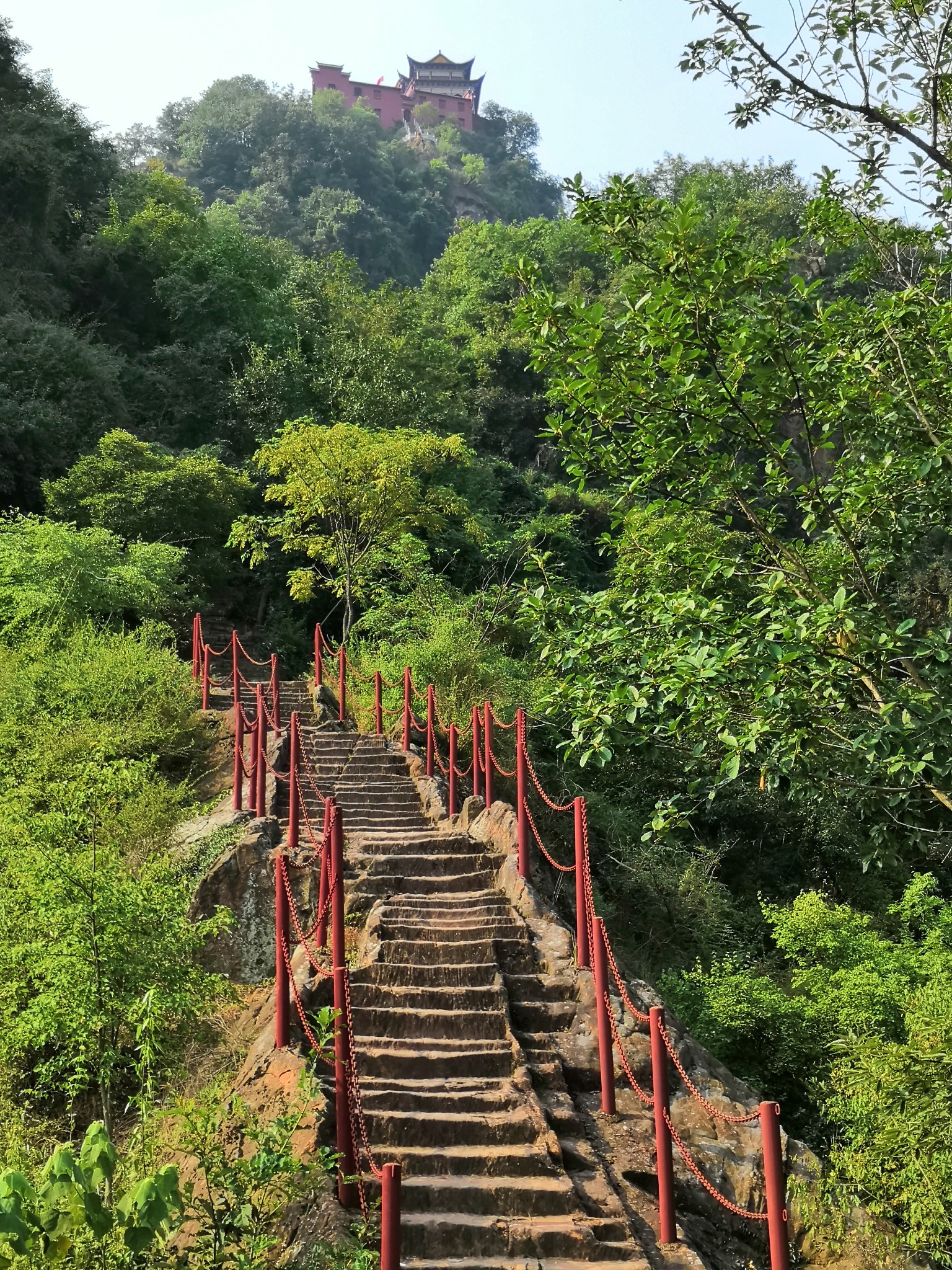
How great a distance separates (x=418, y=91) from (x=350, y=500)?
88165mm

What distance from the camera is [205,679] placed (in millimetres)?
13602

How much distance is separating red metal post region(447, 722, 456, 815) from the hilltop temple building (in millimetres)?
85899

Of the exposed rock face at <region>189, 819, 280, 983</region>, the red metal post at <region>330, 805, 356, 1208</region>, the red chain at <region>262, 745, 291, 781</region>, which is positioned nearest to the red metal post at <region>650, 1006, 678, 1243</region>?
the red metal post at <region>330, 805, 356, 1208</region>

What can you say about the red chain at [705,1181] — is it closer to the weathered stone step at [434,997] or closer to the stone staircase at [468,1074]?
the stone staircase at [468,1074]

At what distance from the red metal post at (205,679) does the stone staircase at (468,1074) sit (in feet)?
15.0

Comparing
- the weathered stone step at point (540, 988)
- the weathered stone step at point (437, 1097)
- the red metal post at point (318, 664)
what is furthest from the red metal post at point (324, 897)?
the red metal post at point (318, 664)

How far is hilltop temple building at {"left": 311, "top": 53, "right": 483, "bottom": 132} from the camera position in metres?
88.1

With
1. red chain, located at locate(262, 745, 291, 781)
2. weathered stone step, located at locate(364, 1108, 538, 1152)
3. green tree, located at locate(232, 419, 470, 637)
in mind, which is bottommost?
weathered stone step, located at locate(364, 1108, 538, 1152)

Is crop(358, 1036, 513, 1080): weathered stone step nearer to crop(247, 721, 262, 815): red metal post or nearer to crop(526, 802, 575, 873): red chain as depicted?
crop(526, 802, 575, 873): red chain

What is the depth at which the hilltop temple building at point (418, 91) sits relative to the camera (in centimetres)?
8806

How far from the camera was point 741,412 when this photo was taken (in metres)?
6.13

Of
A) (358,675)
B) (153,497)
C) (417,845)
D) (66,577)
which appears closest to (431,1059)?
(417,845)

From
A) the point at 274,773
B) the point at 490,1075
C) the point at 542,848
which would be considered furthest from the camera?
the point at 274,773

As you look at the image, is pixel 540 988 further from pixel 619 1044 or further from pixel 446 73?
pixel 446 73
